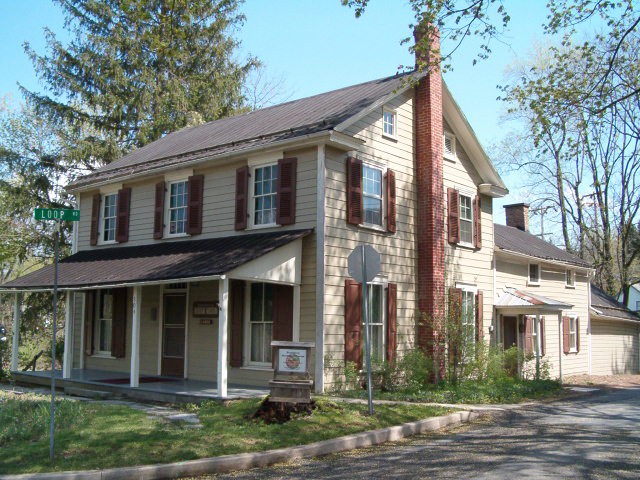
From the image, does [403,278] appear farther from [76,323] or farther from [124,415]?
[76,323]

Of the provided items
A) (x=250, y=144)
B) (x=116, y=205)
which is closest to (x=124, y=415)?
(x=250, y=144)

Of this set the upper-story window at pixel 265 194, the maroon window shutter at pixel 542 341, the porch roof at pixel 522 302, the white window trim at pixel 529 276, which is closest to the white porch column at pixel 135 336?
the upper-story window at pixel 265 194

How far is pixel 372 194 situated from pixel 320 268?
8.86 ft

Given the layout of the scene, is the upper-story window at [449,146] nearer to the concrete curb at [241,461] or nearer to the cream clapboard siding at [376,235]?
the cream clapboard siding at [376,235]

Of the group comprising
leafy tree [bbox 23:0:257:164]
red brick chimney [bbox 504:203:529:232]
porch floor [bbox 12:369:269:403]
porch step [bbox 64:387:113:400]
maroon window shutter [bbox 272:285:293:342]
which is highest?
leafy tree [bbox 23:0:257:164]

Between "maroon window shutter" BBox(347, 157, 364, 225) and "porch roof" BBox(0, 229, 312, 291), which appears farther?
"maroon window shutter" BBox(347, 157, 364, 225)

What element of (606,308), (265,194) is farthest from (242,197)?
(606,308)

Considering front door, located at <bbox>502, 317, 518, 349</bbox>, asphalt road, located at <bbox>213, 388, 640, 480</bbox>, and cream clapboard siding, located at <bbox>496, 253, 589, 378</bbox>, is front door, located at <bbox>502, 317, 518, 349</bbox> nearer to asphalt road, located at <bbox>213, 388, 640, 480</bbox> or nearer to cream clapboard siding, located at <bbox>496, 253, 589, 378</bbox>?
cream clapboard siding, located at <bbox>496, 253, 589, 378</bbox>

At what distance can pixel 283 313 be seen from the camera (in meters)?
14.4

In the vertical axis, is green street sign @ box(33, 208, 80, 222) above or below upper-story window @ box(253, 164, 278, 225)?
below

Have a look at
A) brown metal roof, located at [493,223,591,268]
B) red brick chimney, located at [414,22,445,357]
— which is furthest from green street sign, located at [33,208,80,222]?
brown metal roof, located at [493,223,591,268]

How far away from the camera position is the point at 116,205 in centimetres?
1902

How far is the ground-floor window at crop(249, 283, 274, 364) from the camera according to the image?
14.8m

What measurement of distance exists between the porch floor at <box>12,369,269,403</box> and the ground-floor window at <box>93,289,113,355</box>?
105 centimetres
